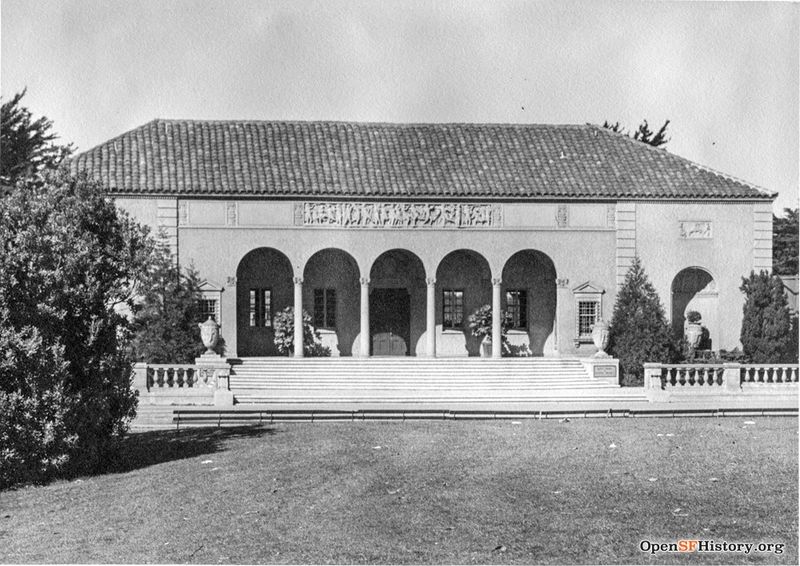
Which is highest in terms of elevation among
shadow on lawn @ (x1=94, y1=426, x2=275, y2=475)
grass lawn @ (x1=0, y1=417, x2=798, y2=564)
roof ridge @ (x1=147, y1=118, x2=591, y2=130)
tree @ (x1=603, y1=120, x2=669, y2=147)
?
tree @ (x1=603, y1=120, x2=669, y2=147)

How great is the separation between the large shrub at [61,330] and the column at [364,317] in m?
14.4

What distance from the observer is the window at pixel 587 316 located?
30109 millimetres

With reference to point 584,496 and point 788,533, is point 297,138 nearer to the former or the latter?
point 584,496

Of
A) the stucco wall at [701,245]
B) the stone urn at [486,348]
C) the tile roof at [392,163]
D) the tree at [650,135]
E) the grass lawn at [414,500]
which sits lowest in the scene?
the grass lawn at [414,500]

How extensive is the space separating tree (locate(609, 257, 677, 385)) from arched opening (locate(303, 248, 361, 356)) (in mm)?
9229

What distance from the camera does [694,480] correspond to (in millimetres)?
13172

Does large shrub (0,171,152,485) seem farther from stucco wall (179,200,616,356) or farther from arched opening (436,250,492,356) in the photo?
arched opening (436,250,492,356)

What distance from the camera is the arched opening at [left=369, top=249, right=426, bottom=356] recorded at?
104 ft

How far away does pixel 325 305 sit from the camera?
31203 mm

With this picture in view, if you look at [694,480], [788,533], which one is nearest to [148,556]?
[788,533]

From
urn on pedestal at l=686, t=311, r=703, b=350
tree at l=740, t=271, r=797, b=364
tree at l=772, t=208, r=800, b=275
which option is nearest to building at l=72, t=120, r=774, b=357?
urn on pedestal at l=686, t=311, r=703, b=350

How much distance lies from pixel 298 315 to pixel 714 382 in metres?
13.5

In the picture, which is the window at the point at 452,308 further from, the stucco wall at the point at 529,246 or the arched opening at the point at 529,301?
the arched opening at the point at 529,301

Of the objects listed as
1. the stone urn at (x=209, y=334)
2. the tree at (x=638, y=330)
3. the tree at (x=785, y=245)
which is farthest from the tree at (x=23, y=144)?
the tree at (x=785, y=245)
